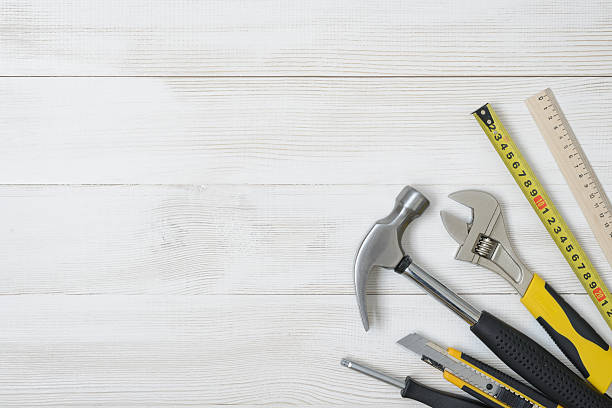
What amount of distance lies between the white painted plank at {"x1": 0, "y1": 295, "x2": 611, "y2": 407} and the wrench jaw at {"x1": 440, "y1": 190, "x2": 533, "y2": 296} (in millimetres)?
58

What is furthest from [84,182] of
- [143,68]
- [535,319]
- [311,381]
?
[535,319]

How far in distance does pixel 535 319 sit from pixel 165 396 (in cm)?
59

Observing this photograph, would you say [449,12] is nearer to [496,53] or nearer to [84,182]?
[496,53]

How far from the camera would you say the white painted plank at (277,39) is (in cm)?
84

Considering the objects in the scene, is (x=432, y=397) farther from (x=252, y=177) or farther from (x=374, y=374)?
(x=252, y=177)

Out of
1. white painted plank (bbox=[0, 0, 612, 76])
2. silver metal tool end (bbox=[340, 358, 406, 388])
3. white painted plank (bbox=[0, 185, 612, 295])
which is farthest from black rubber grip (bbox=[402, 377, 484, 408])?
white painted plank (bbox=[0, 0, 612, 76])

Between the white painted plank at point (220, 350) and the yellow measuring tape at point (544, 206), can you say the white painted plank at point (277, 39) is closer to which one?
the yellow measuring tape at point (544, 206)

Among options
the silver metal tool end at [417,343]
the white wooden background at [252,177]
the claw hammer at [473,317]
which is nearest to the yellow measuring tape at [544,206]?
the white wooden background at [252,177]

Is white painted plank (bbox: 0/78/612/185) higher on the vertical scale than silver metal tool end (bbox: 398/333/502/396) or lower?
higher

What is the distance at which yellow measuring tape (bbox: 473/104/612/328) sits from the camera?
0.83m

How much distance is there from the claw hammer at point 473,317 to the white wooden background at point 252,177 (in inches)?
1.7

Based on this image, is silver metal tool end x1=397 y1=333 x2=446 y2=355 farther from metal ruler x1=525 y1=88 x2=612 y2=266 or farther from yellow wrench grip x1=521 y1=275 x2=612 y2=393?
metal ruler x1=525 y1=88 x2=612 y2=266

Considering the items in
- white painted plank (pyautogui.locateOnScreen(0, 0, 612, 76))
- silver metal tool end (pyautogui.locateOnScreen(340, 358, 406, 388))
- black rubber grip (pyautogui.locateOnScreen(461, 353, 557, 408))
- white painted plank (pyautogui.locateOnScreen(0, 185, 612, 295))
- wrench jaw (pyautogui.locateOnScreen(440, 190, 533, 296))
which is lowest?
black rubber grip (pyautogui.locateOnScreen(461, 353, 557, 408))

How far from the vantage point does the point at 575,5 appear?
0.85m
